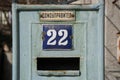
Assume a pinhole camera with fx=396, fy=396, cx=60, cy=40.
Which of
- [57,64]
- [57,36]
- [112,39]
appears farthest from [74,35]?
[112,39]

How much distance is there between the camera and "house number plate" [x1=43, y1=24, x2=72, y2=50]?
3.45 metres

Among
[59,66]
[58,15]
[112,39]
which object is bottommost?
[59,66]

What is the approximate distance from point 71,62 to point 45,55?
251 mm

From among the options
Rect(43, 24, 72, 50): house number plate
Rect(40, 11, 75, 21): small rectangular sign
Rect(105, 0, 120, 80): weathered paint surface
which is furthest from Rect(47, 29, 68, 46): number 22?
Rect(105, 0, 120, 80): weathered paint surface

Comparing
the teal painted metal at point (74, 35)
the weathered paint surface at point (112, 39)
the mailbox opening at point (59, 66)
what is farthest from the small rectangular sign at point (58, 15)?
the weathered paint surface at point (112, 39)

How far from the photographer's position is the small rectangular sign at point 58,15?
3.46 meters

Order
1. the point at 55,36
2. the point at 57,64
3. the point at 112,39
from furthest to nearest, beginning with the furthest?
the point at 112,39 → the point at 57,64 → the point at 55,36

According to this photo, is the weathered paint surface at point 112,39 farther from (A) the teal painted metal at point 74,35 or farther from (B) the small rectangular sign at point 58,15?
(B) the small rectangular sign at point 58,15

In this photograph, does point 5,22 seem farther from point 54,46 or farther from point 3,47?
point 54,46

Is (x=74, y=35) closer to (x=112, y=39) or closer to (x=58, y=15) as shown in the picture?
(x=58, y=15)

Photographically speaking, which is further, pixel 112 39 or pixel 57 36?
pixel 112 39

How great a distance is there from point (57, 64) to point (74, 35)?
32 centimetres

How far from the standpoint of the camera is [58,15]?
11.4ft

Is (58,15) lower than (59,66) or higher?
higher
